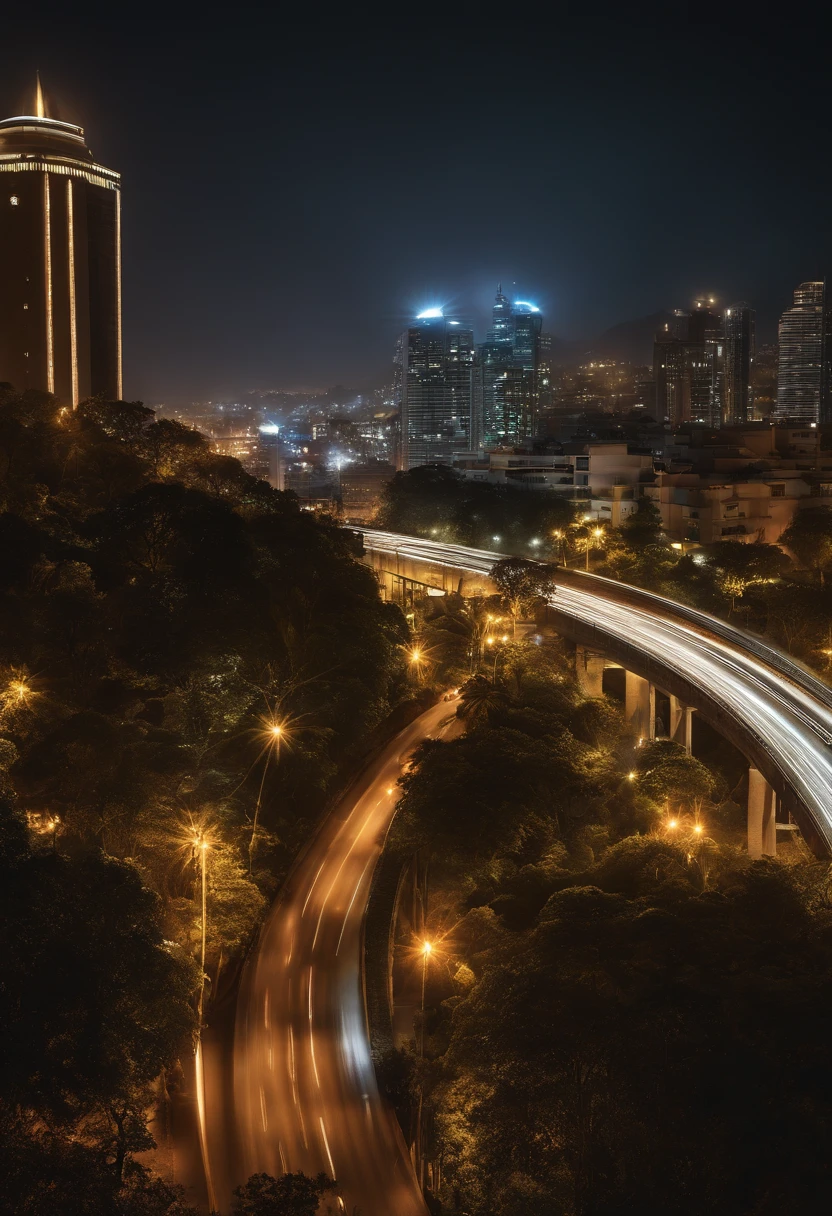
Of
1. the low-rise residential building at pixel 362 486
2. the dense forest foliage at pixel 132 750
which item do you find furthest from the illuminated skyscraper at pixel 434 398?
the dense forest foliage at pixel 132 750

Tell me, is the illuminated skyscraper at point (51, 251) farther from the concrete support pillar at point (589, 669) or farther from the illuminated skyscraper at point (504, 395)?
the illuminated skyscraper at point (504, 395)

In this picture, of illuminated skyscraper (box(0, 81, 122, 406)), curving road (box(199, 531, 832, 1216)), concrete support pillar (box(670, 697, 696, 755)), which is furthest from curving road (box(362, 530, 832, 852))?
illuminated skyscraper (box(0, 81, 122, 406))

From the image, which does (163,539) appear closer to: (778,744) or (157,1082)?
(157,1082)

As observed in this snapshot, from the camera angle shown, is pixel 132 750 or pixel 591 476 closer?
pixel 132 750

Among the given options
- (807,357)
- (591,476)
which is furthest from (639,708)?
(807,357)

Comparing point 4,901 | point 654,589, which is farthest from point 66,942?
point 654,589

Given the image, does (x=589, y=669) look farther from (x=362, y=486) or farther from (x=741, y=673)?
(x=362, y=486)
